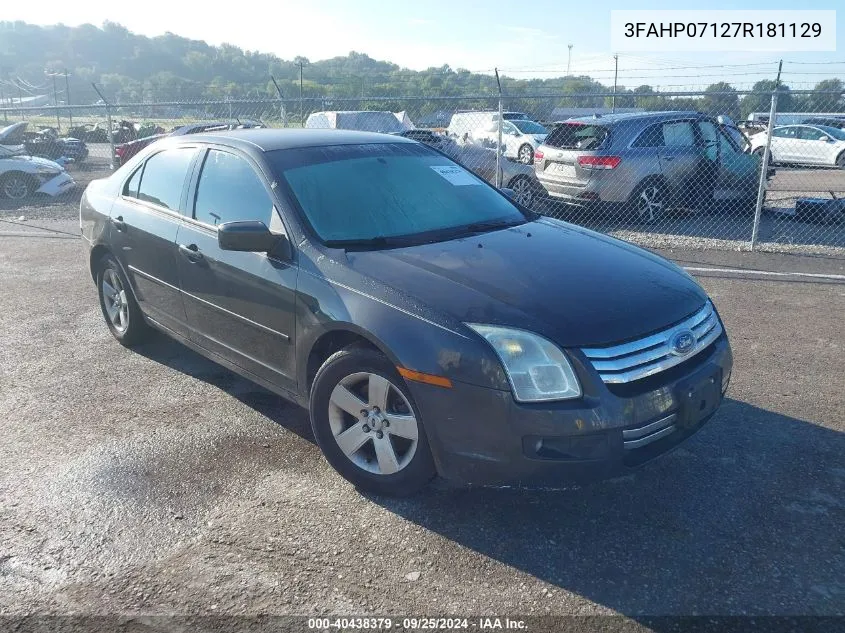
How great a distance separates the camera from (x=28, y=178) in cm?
1427

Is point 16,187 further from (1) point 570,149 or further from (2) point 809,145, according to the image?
(2) point 809,145

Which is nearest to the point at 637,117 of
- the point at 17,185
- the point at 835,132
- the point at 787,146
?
the point at 17,185

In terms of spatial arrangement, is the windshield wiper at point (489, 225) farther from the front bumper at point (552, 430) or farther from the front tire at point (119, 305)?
the front tire at point (119, 305)

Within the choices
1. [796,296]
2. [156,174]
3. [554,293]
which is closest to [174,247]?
[156,174]

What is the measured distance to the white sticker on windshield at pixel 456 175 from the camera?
14.7 feet

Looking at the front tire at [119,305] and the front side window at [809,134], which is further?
the front side window at [809,134]

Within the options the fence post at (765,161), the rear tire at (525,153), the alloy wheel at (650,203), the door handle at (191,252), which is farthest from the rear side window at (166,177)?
the rear tire at (525,153)

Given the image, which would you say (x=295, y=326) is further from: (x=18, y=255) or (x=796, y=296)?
(x=18, y=255)

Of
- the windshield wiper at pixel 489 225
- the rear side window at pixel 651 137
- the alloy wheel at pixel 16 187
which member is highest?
the rear side window at pixel 651 137

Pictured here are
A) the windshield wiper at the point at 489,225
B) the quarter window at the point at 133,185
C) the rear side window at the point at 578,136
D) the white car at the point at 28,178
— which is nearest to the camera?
the windshield wiper at the point at 489,225

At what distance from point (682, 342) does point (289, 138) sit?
2606mm

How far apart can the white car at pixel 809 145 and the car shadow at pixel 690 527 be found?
20.5 metres

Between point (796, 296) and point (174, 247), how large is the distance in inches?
219

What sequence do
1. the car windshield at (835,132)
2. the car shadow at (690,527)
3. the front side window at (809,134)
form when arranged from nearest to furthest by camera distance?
the car shadow at (690,527) < the car windshield at (835,132) < the front side window at (809,134)
